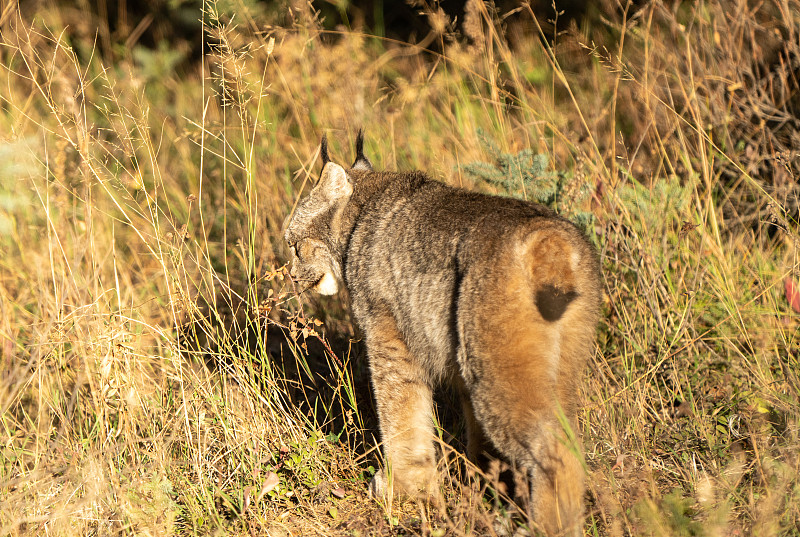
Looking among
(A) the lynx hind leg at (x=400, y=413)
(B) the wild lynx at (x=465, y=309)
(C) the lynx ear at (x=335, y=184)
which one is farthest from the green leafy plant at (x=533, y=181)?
(A) the lynx hind leg at (x=400, y=413)

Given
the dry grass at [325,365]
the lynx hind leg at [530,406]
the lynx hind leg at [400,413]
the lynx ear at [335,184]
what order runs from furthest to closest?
1. the lynx ear at [335,184]
2. the lynx hind leg at [400,413]
3. the dry grass at [325,365]
4. the lynx hind leg at [530,406]

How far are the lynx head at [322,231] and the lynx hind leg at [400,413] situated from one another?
0.69 meters

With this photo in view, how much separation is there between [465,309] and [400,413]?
0.95 meters

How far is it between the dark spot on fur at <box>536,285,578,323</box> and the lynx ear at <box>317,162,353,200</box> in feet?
5.56

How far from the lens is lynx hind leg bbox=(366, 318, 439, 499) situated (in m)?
3.81

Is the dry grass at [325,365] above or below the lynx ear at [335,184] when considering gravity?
below

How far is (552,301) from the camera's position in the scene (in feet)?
9.71

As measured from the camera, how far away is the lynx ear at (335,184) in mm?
4328

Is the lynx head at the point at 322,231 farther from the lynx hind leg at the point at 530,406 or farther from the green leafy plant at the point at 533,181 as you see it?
the lynx hind leg at the point at 530,406

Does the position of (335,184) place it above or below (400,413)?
above

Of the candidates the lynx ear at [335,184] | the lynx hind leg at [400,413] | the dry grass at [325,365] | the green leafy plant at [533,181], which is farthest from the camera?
the green leafy plant at [533,181]

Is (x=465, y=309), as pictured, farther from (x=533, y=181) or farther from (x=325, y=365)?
(x=325, y=365)

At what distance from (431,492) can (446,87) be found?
13.4 feet

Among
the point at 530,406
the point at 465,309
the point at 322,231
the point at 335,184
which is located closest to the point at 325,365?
the point at 322,231
